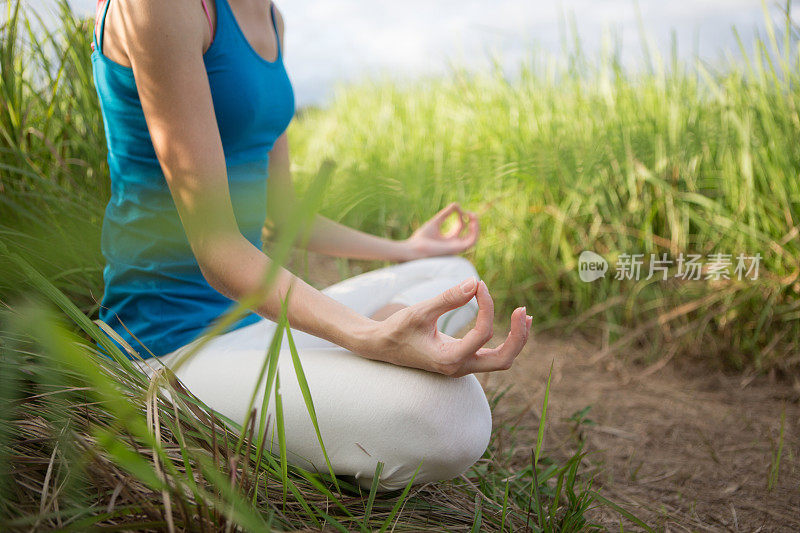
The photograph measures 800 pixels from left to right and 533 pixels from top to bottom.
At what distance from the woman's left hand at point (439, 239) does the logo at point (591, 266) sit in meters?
0.81

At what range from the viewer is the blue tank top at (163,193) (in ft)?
2.84

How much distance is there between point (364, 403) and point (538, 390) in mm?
1178

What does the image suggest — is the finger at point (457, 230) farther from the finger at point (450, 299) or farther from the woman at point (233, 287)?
the finger at point (450, 299)

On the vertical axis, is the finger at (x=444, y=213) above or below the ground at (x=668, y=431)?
above

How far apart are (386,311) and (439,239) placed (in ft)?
1.17

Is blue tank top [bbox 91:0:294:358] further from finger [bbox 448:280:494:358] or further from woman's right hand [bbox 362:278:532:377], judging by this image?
finger [bbox 448:280:494:358]

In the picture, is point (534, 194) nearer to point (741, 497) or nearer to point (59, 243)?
point (741, 497)

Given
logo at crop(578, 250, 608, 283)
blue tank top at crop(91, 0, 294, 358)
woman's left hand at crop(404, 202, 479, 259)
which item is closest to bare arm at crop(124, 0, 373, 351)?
blue tank top at crop(91, 0, 294, 358)

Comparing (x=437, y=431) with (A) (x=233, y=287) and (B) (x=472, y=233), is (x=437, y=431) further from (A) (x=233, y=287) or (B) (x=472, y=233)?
(B) (x=472, y=233)

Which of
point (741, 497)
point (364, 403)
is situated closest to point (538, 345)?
point (741, 497)

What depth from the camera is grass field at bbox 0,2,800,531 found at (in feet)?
2.07

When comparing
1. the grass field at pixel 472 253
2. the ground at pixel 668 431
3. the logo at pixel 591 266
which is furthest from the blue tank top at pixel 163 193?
the logo at pixel 591 266

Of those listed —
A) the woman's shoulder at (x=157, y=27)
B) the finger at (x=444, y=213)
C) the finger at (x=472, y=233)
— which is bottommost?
the finger at (x=472, y=233)

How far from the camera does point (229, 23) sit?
0.87 meters
